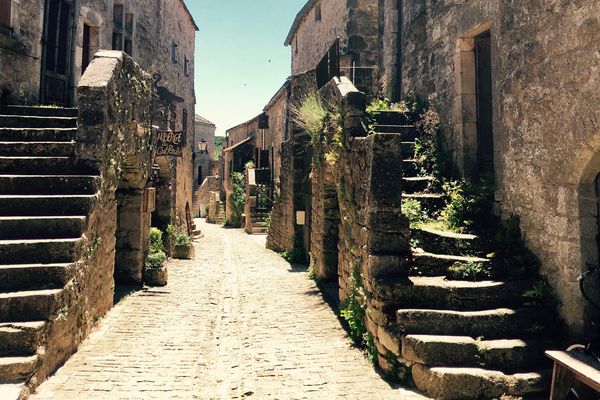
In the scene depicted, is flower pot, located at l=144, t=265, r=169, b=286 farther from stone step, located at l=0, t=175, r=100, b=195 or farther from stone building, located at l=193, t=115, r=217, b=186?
stone building, located at l=193, t=115, r=217, b=186

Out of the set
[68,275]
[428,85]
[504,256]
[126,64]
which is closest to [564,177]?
[504,256]

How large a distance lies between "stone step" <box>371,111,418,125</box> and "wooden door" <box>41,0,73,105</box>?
7.00m

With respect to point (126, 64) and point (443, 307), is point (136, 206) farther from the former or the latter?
point (443, 307)

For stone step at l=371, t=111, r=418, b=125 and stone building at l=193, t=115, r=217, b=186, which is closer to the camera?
stone step at l=371, t=111, r=418, b=125

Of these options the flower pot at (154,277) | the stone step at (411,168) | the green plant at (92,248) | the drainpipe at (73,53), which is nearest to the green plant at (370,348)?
the stone step at (411,168)

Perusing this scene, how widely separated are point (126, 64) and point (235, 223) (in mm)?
19925

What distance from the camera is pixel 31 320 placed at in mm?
3781

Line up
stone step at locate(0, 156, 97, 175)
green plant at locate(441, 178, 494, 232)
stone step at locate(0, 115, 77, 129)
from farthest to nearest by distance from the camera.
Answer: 1. stone step at locate(0, 115, 77, 129)
2. stone step at locate(0, 156, 97, 175)
3. green plant at locate(441, 178, 494, 232)

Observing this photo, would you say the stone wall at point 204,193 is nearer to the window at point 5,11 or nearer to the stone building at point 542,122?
the window at point 5,11

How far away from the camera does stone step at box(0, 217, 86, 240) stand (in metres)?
4.54

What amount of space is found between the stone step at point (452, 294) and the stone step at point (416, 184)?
86.9 inches

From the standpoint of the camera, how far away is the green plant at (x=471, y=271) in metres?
4.45

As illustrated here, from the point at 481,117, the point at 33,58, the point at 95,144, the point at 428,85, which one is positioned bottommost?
the point at 95,144

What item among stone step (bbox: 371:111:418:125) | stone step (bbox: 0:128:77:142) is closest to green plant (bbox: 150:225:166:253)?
stone step (bbox: 0:128:77:142)
